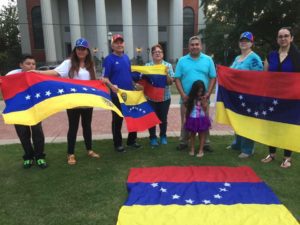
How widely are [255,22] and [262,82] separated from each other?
26685mm

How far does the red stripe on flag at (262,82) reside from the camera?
4.55 metres

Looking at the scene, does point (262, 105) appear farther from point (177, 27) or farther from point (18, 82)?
point (177, 27)

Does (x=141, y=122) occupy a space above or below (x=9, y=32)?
below

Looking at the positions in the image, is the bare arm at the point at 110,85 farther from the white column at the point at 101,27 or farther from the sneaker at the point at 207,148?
the white column at the point at 101,27

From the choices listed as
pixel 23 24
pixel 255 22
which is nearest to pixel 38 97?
pixel 255 22

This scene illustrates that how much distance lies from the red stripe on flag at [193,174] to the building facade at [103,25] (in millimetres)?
41929

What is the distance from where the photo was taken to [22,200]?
3.98m

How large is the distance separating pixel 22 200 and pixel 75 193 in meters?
0.65

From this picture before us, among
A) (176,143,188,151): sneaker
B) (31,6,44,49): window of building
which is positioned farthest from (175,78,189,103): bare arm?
(31,6,44,49): window of building

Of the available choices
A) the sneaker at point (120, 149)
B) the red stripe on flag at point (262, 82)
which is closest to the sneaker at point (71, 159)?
the sneaker at point (120, 149)

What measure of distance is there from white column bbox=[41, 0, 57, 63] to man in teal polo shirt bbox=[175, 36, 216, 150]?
44150mm

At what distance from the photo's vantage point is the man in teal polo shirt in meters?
5.37

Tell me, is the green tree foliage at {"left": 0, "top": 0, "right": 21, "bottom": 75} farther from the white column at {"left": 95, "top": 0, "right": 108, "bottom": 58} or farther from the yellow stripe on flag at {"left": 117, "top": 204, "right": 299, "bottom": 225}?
the yellow stripe on flag at {"left": 117, "top": 204, "right": 299, "bottom": 225}

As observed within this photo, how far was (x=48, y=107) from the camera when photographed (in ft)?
14.7
